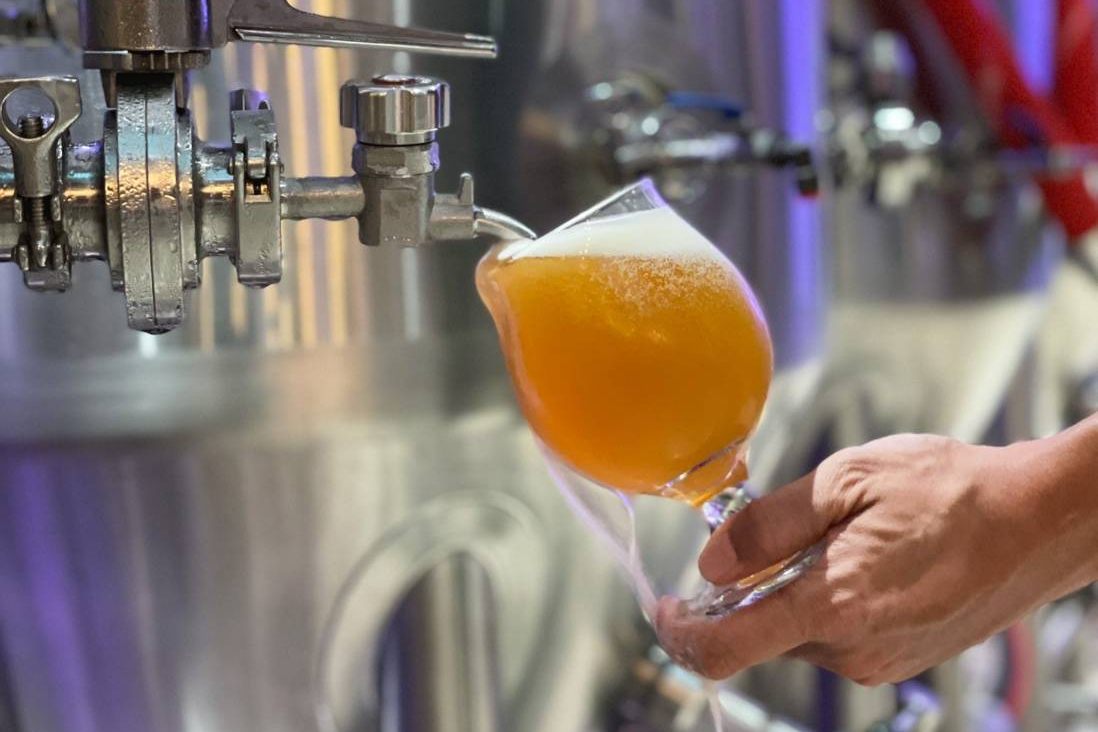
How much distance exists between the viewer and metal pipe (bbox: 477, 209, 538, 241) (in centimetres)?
42

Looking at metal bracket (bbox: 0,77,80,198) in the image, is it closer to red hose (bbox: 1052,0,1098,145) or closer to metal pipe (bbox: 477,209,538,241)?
metal pipe (bbox: 477,209,538,241)

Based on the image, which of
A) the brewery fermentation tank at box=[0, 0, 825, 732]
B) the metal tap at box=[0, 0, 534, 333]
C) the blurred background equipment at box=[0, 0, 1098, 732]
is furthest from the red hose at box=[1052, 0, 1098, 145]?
the metal tap at box=[0, 0, 534, 333]

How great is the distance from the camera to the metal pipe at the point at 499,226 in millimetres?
425

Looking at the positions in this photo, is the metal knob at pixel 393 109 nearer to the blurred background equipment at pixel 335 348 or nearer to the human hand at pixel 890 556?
the blurred background equipment at pixel 335 348

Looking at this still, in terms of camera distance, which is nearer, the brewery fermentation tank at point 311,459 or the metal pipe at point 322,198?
the metal pipe at point 322,198

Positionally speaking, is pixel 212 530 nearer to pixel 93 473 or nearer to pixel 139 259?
pixel 93 473

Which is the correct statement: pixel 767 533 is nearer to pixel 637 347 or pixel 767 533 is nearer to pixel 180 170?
pixel 637 347

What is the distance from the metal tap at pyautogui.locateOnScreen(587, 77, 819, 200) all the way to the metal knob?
0.60 feet

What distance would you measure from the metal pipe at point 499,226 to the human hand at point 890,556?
11 cm

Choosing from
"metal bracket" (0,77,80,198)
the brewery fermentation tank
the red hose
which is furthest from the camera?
the red hose

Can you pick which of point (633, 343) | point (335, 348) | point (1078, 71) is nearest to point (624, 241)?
point (633, 343)

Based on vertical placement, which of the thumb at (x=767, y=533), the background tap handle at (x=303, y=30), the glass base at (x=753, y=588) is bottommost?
the glass base at (x=753, y=588)

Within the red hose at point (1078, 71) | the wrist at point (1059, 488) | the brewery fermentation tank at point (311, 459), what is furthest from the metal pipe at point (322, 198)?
the red hose at point (1078, 71)

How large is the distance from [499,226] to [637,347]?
59 mm
